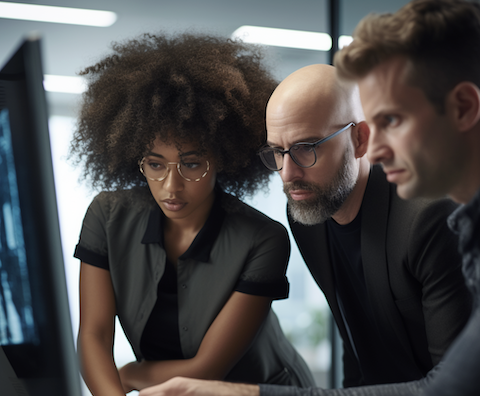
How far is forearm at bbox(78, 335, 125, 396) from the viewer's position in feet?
3.64

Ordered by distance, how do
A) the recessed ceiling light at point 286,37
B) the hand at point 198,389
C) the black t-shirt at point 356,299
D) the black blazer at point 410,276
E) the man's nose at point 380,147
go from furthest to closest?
the recessed ceiling light at point 286,37
the black t-shirt at point 356,299
the black blazer at point 410,276
the hand at point 198,389
the man's nose at point 380,147

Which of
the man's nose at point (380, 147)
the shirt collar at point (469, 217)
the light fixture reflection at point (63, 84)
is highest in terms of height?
the light fixture reflection at point (63, 84)

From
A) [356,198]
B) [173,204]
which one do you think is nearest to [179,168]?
[173,204]

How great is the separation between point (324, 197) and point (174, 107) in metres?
0.44

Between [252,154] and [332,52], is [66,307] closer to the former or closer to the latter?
[252,154]

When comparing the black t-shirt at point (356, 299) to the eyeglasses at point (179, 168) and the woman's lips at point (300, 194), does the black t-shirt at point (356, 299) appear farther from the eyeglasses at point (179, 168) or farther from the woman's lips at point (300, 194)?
the eyeglasses at point (179, 168)

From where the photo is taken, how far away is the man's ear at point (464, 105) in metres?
0.65

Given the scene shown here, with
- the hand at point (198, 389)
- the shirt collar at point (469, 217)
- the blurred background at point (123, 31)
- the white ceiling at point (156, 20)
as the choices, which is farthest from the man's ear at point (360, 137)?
the white ceiling at point (156, 20)

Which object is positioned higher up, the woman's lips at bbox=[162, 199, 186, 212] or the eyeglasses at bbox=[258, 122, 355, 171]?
the eyeglasses at bbox=[258, 122, 355, 171]

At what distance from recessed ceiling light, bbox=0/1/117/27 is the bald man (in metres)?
1.44

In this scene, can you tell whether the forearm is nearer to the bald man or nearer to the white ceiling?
the bald man

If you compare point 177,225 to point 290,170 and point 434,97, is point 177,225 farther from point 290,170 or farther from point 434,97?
point 434,97

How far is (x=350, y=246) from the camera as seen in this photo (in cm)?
121

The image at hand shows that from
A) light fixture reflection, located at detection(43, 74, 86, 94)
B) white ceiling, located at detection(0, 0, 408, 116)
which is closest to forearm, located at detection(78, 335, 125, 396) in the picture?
white ceiling, located at detection(0, 0, 408, 116)
